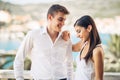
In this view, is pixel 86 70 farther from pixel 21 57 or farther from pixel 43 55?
pixel 21 57

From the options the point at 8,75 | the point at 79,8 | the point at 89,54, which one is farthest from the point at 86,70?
the point at 79,8

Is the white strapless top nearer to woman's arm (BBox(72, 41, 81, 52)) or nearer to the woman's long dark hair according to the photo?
the woman's long dark hair

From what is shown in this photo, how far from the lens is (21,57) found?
4.55 ft

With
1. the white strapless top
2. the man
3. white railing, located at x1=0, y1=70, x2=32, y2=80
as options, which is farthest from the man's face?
white railing, located at x1=0, y1=70, x2=32, y2=80

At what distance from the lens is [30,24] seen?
215 centimetres

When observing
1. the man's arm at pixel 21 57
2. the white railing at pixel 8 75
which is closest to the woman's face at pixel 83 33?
the man's arm at pixel 21 57

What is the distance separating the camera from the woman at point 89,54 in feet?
4.45

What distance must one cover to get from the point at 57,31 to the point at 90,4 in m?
0.70

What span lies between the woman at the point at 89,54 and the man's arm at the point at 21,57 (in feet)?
0.68

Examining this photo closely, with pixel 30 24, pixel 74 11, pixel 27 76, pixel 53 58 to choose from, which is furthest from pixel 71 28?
pixel 53 58

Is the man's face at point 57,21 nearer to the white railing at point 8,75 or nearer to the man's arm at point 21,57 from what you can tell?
the man's arm at point 21,57

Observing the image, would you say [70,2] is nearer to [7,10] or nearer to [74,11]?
[74,11]

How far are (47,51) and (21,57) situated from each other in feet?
0.47

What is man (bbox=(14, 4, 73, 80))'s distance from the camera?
1.40 metres
